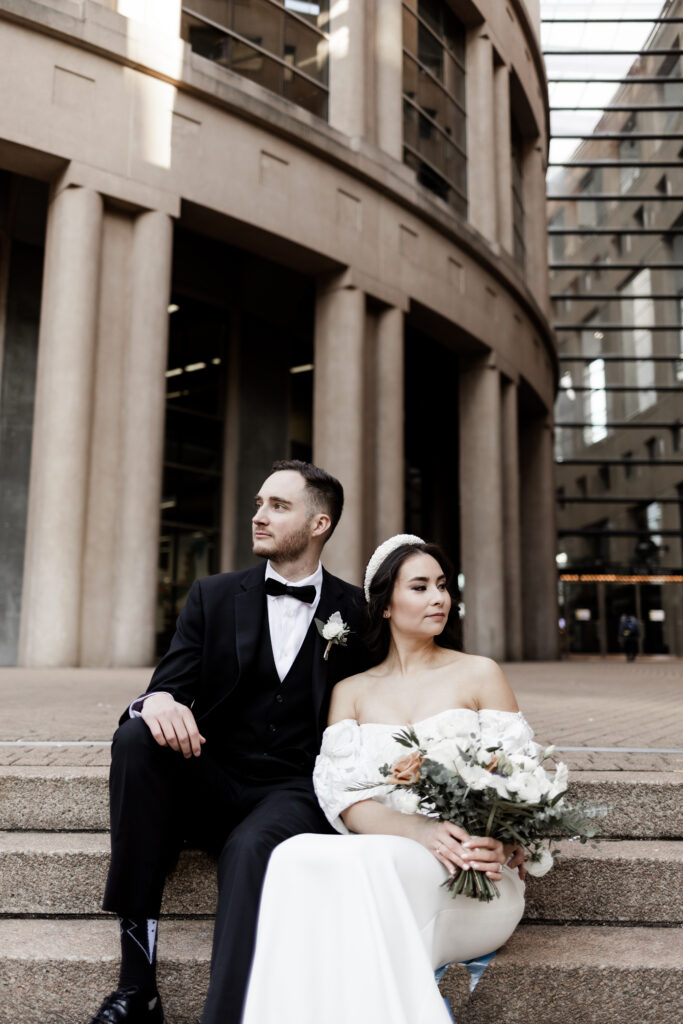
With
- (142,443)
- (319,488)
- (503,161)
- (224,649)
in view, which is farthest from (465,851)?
(503,161)

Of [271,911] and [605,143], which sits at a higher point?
[605,143]

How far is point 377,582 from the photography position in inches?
134

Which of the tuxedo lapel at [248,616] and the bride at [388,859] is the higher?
the tuxedo lapel at [248,616]

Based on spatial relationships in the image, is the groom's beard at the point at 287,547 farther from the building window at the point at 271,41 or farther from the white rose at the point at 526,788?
the building window at the point at 271,41

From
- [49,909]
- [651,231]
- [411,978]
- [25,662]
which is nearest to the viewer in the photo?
[411,978]

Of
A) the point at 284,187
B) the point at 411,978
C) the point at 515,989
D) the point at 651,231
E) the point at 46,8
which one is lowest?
the point at 515,989

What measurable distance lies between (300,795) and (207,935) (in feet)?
2.18

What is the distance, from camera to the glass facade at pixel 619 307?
87.8 ft

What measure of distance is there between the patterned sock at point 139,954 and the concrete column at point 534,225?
22397 mm

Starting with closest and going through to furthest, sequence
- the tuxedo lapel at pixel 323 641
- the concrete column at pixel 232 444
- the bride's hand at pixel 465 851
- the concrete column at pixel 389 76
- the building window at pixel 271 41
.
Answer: the bride's hand at pixel 465 851 < the tuxedo lapel at pixel 323 641 < the building window at pixel 271 41 < the concrete column at pixel 389 76 < the concrete column at pixel 232 444

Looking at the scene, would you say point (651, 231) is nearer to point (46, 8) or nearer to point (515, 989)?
point (46, 8)

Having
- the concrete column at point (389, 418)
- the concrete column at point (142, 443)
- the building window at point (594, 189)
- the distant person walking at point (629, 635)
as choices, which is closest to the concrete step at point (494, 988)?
the concrete column at point (142, 443)

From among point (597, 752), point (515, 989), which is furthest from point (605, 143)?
point (515, 989)

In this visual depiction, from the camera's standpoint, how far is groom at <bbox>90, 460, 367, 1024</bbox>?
8.99ft
